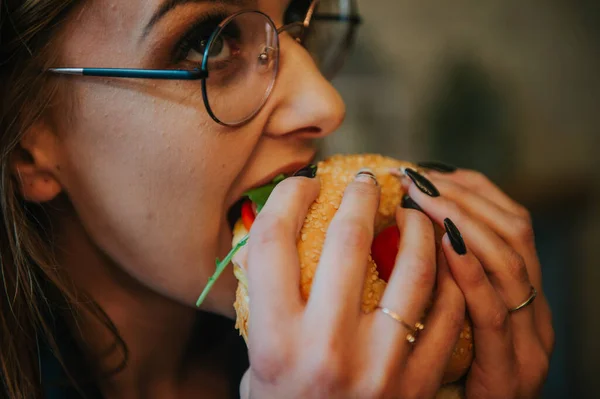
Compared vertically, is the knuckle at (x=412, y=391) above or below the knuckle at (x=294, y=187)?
below

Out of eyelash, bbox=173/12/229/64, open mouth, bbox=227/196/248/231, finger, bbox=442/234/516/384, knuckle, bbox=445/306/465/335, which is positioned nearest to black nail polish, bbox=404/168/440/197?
finger, bbox=442/234/516/384

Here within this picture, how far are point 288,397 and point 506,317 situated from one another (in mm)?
393

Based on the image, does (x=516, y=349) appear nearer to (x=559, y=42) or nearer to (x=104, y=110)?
(x=104, y=110)

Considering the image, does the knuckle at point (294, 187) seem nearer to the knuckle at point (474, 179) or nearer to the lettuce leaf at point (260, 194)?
the lettuce leaf at point (260, 194)

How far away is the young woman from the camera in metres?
0.74

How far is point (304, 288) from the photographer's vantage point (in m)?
0.77

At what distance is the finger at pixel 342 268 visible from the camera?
0.71 meters

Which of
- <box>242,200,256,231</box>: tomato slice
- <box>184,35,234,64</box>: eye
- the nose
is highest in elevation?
<box>184,35,234,64</box>: eye

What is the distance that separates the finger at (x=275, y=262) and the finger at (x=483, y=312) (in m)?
0.26

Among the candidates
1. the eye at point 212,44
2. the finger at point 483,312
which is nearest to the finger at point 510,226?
the finger at point 483,312

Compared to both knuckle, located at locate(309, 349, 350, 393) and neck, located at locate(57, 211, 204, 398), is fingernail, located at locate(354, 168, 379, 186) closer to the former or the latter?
knuckle, located at locate(309, 349, 350, 393)

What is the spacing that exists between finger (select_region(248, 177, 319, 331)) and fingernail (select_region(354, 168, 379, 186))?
5.1 inches

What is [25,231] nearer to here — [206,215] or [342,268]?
[206,215]

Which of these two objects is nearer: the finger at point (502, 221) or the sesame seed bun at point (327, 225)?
the sesame seed bun at point (327, 225)
